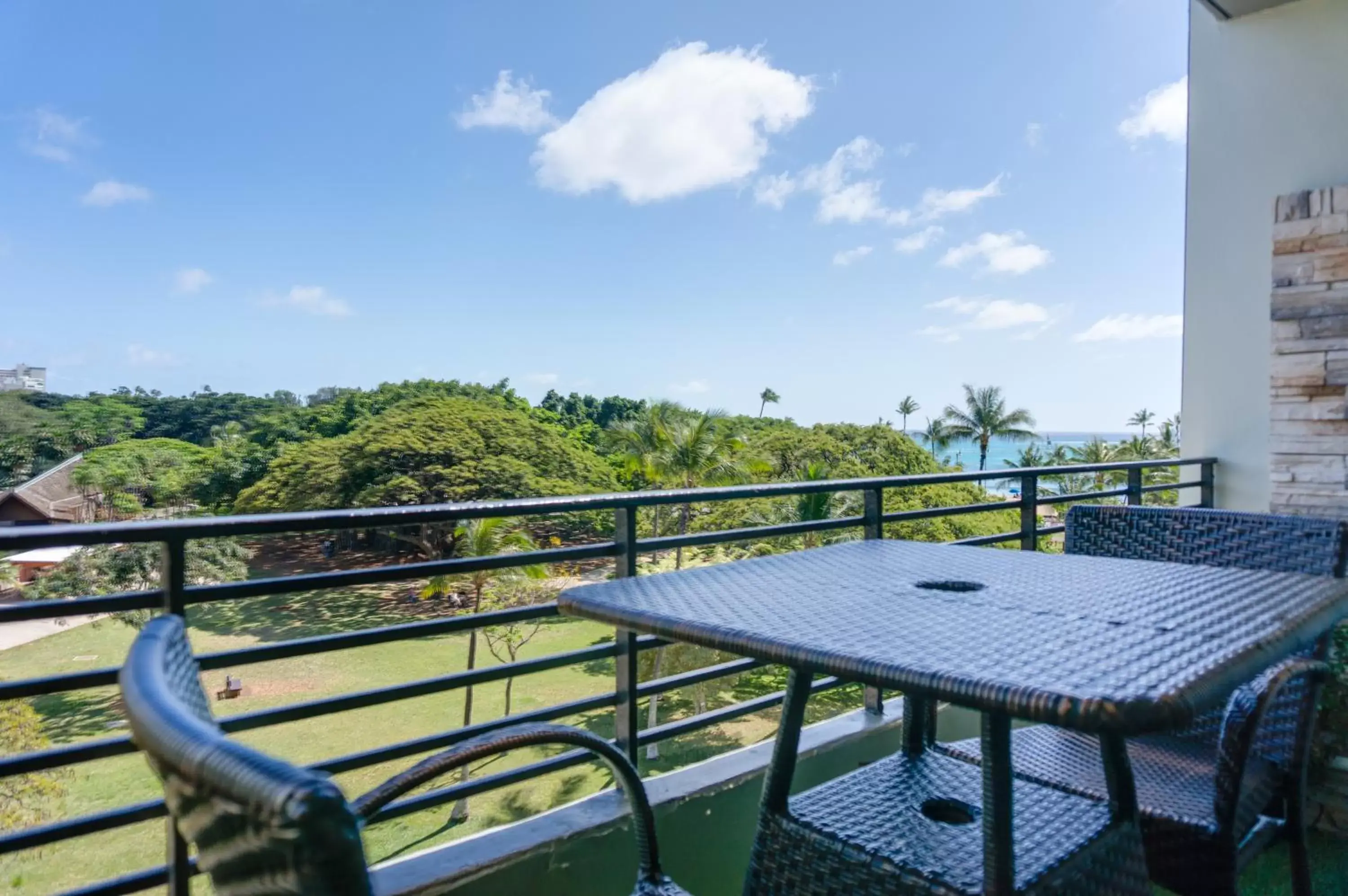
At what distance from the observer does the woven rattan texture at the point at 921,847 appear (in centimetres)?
107

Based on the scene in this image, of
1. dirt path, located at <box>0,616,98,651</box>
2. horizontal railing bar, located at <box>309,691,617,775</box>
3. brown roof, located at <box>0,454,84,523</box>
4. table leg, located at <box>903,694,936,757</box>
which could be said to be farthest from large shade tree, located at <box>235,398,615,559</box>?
table leg, located at <box>903,694,936,757</box>

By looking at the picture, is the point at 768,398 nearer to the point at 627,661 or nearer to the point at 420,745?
the point at 627,661

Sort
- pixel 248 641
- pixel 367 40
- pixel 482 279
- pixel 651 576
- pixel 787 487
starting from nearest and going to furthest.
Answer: pixel 651 576 → pixel 787 487 → pixel 248 641 → pixel 367 40 → pixel 482 279

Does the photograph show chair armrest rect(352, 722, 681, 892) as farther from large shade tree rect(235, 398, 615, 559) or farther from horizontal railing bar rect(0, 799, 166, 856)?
large shade tree rect(235, 398, 615, 559)

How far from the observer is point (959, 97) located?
37.4m

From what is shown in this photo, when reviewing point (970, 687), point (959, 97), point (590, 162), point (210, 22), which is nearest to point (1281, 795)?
point (970, 687)

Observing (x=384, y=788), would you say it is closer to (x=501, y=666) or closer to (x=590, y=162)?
(x=501, y=666)

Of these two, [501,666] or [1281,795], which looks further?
[501,666]

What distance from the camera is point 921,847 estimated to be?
115 cm

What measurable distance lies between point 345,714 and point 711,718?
491 inches

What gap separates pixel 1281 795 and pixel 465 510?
1435 mm

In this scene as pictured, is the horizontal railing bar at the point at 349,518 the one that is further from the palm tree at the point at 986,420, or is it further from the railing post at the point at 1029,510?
the palm tree at the point at 986,420

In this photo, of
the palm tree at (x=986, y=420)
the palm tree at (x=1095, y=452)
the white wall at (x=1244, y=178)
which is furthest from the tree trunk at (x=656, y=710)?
the palm tree at (x=986, y=420)

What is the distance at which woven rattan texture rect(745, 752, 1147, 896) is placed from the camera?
1.07 meters
